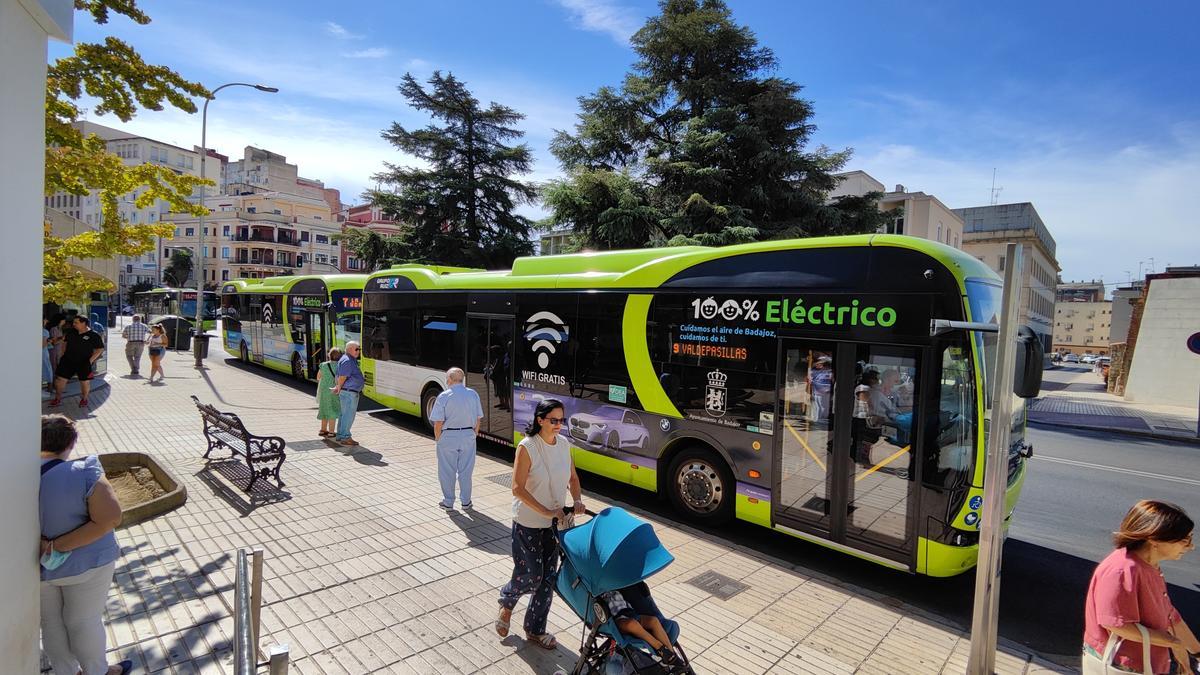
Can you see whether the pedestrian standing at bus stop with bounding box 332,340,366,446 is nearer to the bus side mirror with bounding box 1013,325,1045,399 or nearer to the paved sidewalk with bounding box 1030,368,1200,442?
the bus side mirror with bounding box 1013,325,1045,399

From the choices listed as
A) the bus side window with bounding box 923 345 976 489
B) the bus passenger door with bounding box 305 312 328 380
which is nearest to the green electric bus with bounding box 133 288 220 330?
the bus passenger door with bounding box 305 312 328 380

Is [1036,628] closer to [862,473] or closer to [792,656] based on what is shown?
[862,473]

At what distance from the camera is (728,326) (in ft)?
22.2

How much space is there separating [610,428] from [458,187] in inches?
797

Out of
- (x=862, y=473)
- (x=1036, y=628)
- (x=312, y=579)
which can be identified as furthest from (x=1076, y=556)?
(x=312, y=579)

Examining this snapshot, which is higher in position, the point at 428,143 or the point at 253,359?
the point at 428,143

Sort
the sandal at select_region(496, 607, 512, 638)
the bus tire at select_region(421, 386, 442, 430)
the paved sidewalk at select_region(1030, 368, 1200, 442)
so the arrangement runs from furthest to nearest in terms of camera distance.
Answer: the paved sidewalk at select_region(1030, 368, 1200, 442) → the bus tire at select_region(421, 386, 442, 430) → the sandal at select_region(496, 607, 512, 638)

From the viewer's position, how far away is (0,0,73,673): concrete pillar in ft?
9.53

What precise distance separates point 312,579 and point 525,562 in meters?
Result: 2.32

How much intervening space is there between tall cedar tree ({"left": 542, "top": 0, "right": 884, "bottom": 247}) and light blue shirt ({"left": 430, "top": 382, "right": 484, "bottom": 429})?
12.1 m

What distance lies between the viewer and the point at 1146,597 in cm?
298

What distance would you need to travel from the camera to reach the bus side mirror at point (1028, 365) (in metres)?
4.09

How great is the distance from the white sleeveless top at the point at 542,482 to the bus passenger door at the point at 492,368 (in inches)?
215

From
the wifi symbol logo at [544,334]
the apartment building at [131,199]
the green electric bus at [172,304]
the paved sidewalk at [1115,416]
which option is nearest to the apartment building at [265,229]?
the apartment building at [131,199]
